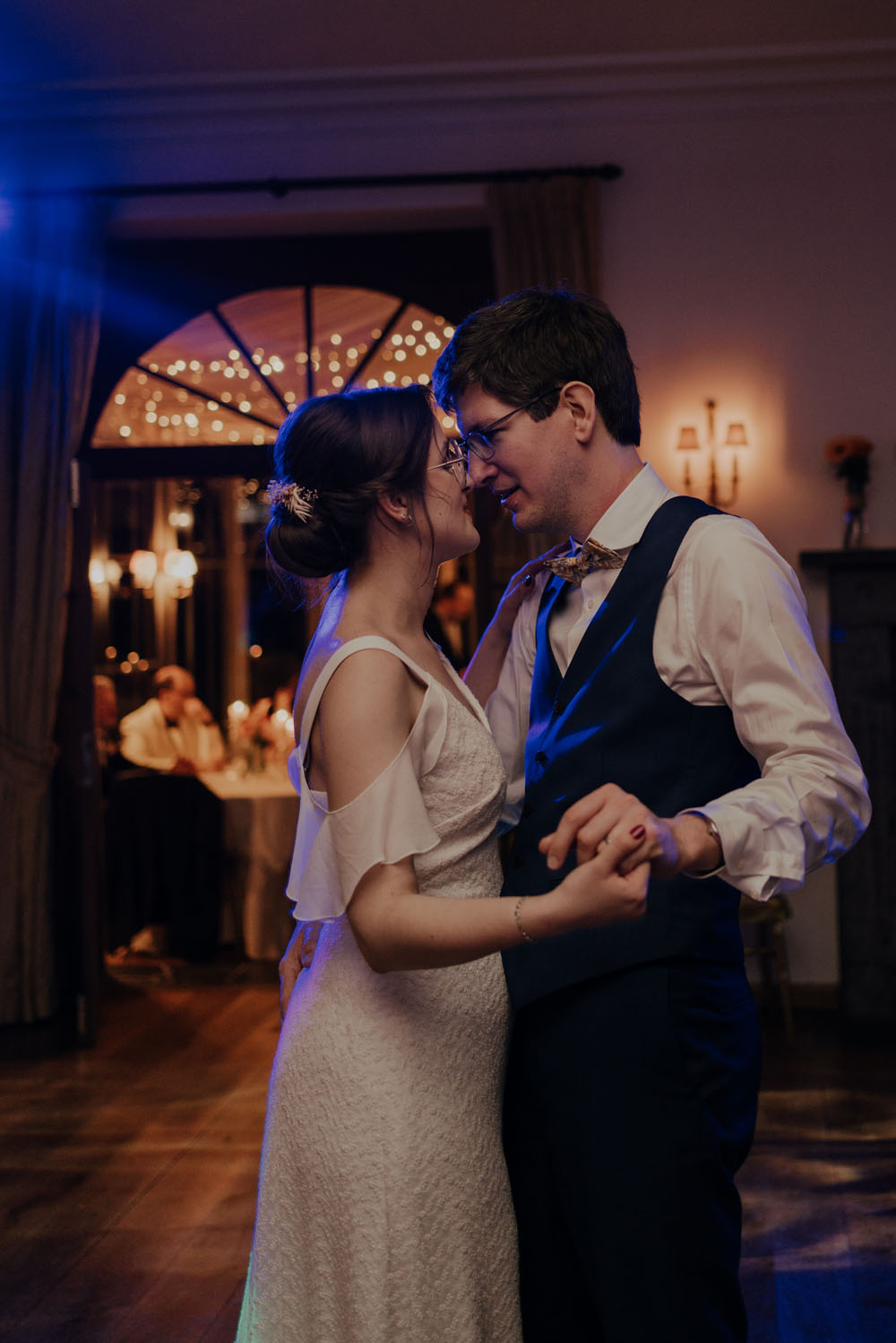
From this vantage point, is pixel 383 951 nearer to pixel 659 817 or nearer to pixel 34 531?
pixel 659 817

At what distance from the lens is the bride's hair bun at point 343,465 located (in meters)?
1.51

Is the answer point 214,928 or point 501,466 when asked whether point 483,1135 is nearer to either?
point 501,466

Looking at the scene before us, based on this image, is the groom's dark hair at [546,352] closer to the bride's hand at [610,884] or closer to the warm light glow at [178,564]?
the bride's hand at [610,884]

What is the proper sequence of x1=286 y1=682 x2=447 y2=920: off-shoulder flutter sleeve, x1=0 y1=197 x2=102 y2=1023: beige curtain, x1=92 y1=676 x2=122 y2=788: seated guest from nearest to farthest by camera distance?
x1=286 y1=682 x2=447 y2=920: off-shoulder flutter sleeve → x1=0 y1=197 x2=102 y2=1023: beige curtain → x1=92 y1=676 x2=122 y2=788: seated guest

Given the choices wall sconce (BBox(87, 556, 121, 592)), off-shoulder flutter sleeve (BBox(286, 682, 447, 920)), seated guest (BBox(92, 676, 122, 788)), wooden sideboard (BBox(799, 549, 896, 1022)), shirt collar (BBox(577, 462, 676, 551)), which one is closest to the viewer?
off-shoulder flutter sleeve (BBox(286, 682, 447, 920))

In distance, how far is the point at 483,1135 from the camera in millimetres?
1400

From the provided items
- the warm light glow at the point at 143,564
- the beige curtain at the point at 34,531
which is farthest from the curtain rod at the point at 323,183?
the warm light glow at the point at 143,564

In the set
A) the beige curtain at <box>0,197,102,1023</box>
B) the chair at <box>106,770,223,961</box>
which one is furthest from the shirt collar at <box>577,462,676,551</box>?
the chair at <box>106,770,223,961</box>

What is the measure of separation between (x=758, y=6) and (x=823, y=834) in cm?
392

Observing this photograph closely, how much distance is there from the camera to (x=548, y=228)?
4605 mm

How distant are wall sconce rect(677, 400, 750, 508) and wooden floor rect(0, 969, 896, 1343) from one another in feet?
6.87

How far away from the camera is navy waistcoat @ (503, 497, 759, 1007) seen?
137 centimetres

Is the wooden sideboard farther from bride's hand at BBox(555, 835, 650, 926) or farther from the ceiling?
bride's hand at BBox(555, 835, 650, 926)

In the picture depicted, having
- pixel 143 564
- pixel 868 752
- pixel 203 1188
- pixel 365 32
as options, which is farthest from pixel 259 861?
pixel 365 32
